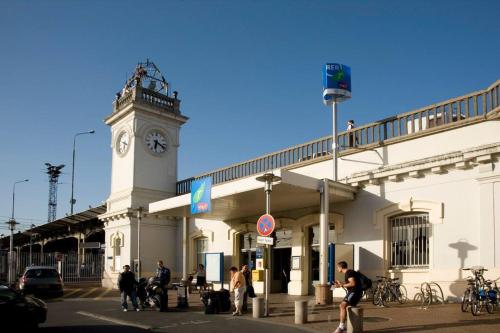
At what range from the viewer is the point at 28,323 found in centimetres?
1132

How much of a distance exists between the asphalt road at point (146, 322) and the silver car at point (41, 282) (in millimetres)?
5112

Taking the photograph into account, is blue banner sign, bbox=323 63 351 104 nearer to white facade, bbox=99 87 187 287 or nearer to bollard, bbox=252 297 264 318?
bollard, bbox=252 297 264 318

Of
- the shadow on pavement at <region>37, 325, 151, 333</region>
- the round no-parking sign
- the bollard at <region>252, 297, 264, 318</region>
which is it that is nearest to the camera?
the shadow on pavement at <region>37, 325, 151, 333</region>

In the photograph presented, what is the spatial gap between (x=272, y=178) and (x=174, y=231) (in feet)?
51.3

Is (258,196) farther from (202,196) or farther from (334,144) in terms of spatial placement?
(334,144)

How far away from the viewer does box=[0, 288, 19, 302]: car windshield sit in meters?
11.2

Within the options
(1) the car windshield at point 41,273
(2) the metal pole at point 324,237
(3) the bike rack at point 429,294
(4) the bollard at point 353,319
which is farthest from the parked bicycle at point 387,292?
(1) the car windshield at point 41,273

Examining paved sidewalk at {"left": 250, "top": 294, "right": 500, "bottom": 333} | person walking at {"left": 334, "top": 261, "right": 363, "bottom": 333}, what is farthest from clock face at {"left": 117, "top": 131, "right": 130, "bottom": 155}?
person walking at {"left": 334, "top": 261, "right": 363, "bottom": 333}

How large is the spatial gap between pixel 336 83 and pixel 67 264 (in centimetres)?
2179

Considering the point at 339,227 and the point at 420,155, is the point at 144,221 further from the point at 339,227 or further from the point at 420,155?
the point at 420,155

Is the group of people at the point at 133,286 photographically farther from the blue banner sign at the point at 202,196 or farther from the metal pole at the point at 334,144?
the metal pole at the point at 334,144

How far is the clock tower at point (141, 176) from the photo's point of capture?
2767cm

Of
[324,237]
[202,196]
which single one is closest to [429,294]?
[324,237]

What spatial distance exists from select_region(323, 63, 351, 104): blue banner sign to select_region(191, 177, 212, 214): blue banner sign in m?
5.52
